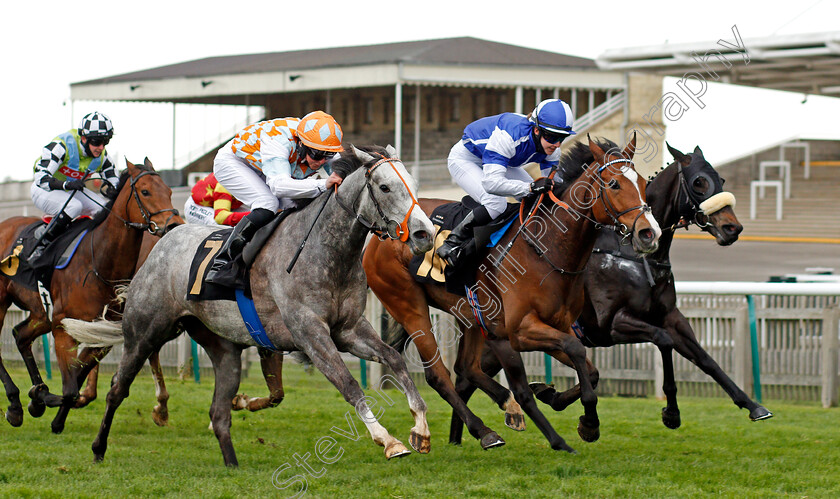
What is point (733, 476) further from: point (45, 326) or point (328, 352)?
point (45, 326)

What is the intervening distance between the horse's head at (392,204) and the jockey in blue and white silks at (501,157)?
94cm

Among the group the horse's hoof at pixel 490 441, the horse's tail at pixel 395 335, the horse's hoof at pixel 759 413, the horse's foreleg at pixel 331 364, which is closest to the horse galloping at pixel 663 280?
the horse's hoof at pixel 759 413

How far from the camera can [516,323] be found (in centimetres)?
539

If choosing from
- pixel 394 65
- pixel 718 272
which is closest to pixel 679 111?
pixel 718 272

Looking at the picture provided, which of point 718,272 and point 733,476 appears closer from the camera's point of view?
point 733,476

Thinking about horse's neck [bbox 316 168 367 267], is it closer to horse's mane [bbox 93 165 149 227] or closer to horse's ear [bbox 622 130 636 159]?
horse's ear [bbox 622 130 636 159]

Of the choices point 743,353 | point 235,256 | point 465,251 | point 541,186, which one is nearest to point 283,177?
point 235,256

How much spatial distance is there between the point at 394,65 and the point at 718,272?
910 cm

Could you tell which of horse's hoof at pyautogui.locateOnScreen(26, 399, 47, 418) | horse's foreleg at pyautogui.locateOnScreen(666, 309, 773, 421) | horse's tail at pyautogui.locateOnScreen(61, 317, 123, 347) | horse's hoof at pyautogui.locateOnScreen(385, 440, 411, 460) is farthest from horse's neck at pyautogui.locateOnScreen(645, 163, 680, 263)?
horse's hoof at pyautogui.locateOnScreen(26, 399, 47, 418)

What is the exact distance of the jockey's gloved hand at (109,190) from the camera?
690 cm

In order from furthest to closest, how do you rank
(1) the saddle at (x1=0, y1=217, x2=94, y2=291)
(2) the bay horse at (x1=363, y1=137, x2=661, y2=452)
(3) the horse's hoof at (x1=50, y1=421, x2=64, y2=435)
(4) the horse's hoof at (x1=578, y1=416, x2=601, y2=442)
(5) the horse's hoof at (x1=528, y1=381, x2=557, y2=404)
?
1. (1) the saddle at (x1=0, y1=217, x2=94, y2=291)
2. (3) the horse's hoof at (x1=50, y1=421, x2=64, y2=435)
3. (5) the horse's hoof at (x1=528, y1=381, x2=557, y2=404)
4. (4) the horse's hoof at (x1=578, y1=416, x2=601, y2=442)
5. (2) the bay horse at (x1=363, y1=137, x2=661, y2=452)

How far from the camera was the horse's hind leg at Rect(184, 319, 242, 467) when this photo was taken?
5.52 metres

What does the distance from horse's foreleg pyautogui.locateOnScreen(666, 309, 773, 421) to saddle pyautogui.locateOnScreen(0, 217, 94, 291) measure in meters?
4.12

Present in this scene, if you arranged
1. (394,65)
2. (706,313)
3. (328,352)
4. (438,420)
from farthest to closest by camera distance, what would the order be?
(394,65)
(706,313)
(438,420)
(328,352)
